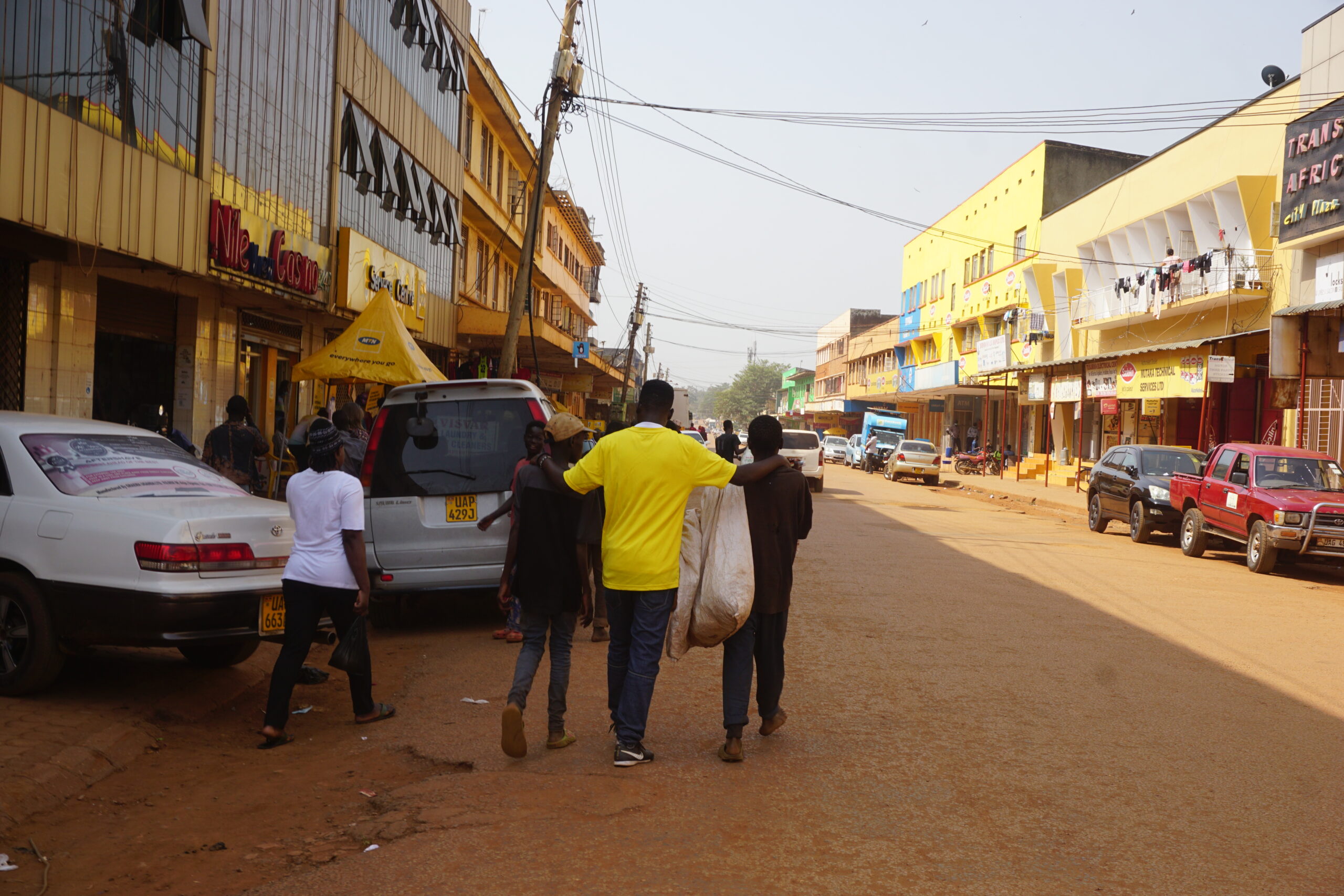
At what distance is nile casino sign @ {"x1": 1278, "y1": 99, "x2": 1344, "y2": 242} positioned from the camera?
21328mm

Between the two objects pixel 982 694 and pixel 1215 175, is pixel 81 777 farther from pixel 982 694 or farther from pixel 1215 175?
pixel 1215 175

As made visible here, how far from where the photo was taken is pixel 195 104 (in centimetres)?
1331

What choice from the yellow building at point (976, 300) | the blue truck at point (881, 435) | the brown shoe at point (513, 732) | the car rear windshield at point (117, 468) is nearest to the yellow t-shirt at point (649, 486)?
the brown shoe at point (513, 732)

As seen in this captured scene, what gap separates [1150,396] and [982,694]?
24145 mm

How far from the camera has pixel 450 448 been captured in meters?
8.74

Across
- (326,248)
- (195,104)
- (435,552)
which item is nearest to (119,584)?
(435,552)

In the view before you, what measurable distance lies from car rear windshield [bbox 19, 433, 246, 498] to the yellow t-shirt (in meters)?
2.83

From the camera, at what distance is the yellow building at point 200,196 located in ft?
34.0

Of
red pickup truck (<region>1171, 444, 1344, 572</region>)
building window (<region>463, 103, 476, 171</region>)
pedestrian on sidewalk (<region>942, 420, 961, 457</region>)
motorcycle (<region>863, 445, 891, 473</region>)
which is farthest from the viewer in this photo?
pedestrian on sidewalk (<region>942, 420, 961, 457</region>)

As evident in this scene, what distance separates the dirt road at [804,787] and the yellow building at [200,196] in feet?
17.6

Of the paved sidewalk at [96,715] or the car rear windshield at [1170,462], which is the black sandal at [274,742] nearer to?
the paved sidewalk at [96,715]

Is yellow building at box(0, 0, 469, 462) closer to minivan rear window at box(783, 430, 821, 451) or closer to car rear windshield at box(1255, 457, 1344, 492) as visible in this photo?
minivan rear window at box(783, 430, 821, 451)

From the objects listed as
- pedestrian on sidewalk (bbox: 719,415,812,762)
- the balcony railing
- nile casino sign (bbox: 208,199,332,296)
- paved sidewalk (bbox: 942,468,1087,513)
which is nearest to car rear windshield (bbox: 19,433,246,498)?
pedestrian on sidewalk (bbox: 719,415,812,762)

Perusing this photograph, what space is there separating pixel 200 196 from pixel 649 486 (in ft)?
32.5
